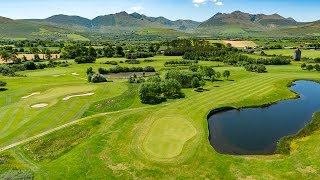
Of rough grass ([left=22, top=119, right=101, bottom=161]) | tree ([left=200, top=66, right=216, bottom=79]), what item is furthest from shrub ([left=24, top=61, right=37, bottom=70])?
rough grass ([left=22, top=119, right=101, bottom=161])

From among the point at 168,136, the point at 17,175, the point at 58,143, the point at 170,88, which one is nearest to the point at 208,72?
the point at 170,88

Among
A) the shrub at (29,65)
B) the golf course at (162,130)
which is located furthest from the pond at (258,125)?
the shrub at (29,65)

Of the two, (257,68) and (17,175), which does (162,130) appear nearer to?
(17,175)

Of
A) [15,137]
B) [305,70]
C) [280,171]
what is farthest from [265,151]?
[305,70]

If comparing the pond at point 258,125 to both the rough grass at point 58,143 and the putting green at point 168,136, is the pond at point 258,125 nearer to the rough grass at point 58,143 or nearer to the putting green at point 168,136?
the putting green at point 168,136

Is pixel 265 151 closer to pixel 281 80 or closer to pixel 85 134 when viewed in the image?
pixel 85 134

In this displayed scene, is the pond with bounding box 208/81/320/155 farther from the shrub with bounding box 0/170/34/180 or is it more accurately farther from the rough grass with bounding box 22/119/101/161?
the shrub with bounding box 0/170/34/180
